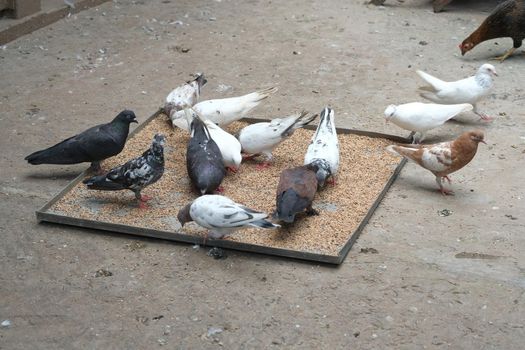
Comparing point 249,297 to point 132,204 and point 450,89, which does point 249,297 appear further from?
point 450,89

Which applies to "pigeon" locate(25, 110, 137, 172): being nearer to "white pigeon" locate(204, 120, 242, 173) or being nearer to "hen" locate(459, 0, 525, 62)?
"white pigeon" locate(204, 120, 242, 173)

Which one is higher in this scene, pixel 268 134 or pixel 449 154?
pixel 449 154

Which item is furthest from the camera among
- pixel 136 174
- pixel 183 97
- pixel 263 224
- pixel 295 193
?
pixel 183 97

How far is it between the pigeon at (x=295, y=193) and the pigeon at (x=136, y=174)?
0.76m

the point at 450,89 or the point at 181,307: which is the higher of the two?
the point at 450,89

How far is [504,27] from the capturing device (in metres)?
7.67

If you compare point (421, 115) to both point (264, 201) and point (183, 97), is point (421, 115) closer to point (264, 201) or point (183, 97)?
point (264, 201)

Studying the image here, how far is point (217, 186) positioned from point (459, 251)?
1488 millimetres

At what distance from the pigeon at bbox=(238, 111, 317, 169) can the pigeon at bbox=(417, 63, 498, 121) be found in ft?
4.09

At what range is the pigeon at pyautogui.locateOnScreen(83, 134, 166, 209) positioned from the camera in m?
4.99

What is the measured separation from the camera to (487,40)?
803 centimetres

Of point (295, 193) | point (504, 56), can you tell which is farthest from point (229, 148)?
point (504, 56)

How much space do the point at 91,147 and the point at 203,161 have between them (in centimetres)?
77

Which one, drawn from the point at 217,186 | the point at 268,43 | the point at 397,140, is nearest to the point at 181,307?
the point at 217,186
